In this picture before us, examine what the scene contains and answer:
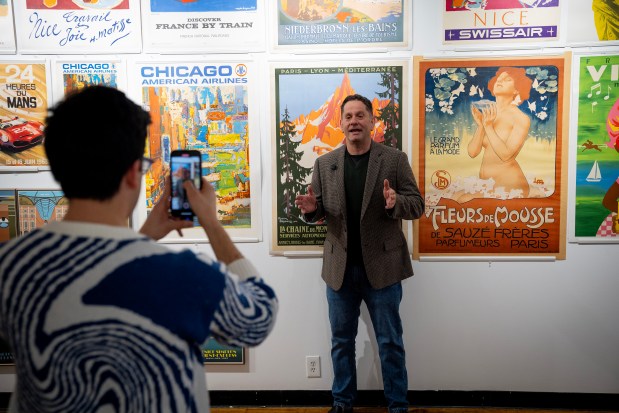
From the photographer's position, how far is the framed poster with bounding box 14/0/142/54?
8.70 feet

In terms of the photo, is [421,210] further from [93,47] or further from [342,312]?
[93,47]

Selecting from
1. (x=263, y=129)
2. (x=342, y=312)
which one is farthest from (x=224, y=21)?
(x=342, y=312)

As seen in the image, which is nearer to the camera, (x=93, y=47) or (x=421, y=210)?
(x=421, y=210)

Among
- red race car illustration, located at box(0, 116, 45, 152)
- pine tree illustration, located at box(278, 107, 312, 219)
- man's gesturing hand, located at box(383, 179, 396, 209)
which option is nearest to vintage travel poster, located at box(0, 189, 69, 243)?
red race car illustration, located at box(0, 116, 45, 152)

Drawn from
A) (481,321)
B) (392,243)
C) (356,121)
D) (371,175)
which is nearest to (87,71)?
(356,121)

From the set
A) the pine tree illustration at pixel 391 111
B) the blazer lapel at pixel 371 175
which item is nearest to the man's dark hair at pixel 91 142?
the blazer lapel at pixel 371 175

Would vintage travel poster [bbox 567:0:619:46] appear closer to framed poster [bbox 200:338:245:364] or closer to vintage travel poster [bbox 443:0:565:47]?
vintage travel poster [bbox 443:0:565:47]

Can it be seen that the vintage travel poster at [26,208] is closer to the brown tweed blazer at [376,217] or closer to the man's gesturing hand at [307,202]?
the man's gesturing hand at [307,202]

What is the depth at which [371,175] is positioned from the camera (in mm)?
2434

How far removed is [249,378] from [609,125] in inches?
97.2

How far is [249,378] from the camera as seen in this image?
9.28ft

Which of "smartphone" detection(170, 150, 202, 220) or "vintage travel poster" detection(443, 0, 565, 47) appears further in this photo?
"vintage travel poster" detection(443, 0, 565, 47)

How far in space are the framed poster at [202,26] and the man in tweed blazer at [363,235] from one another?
70 centimetres

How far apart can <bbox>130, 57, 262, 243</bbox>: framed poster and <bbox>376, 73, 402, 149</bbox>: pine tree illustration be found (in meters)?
0.71
